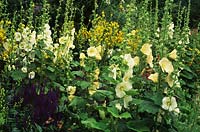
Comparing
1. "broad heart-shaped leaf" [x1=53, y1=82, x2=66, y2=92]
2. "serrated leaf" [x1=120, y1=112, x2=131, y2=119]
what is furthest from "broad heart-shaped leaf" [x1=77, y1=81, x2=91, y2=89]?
"serrated leaf" [x1=120, y1=112, x2=131, y2=119]

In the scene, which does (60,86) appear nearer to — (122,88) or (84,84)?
(84,84)

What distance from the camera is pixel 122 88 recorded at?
3.63 metres

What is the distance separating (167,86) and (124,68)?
0.36 metres

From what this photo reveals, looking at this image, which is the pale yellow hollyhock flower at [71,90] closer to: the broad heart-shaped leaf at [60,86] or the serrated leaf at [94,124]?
the broad heart-shaped leaf at [60,86]

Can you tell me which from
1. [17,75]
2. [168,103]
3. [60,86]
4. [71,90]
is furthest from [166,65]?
[17,75]

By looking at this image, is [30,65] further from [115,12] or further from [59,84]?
[115,12]

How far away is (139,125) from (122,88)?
29 centimetres

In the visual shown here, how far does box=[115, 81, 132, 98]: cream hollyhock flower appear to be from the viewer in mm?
3621

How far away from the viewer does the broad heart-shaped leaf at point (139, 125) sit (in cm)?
355

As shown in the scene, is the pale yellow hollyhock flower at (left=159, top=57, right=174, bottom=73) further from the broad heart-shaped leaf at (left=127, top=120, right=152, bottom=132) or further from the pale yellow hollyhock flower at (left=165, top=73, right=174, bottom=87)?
the broad heart-shaped leaf at (left=127, top=120, right=152, bottom=132)

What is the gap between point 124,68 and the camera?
148 inches

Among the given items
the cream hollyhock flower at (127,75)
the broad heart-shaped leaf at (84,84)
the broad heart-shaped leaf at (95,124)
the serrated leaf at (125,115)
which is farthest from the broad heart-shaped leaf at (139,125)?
the broad heart-shaped leaf at (84,84)

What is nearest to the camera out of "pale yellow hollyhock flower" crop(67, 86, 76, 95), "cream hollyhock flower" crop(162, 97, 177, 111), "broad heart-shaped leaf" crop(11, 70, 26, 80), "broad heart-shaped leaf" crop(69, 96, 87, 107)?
"cream hollyhock flower" crop(162, 97, 177, 111)

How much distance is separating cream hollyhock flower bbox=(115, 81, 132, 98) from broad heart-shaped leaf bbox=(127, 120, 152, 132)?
0.21 m
